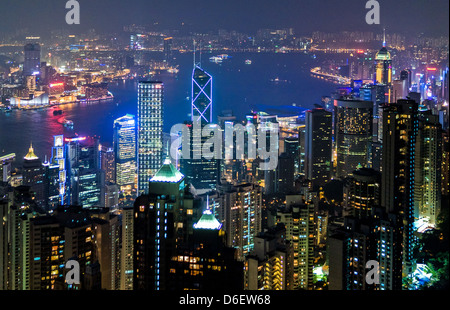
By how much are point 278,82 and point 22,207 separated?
6.31m

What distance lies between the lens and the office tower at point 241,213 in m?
6.08

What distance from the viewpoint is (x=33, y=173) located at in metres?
8.16

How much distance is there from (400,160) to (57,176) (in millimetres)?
5003

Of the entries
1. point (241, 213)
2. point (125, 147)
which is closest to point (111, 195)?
point (125, 147)

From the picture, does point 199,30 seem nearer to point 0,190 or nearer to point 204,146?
point 204,146

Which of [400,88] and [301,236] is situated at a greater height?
[400,88]

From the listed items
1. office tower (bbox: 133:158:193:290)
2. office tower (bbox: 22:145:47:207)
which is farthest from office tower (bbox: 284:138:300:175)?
office tower (bbox: 133:158:193:290)

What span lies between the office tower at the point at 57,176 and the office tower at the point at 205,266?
4.21m

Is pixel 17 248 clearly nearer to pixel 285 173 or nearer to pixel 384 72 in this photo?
pixel 285 173

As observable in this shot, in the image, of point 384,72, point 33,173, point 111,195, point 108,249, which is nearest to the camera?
point 108,249

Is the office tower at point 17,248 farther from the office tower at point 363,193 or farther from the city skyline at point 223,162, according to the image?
the office tower at point 363,193

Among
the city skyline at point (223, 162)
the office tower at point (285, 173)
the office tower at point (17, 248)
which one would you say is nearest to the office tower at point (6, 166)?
the city skyline at point (223, 162)

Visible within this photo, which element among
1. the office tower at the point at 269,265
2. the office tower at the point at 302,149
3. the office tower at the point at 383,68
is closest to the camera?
the office tower at the point at 269,265
